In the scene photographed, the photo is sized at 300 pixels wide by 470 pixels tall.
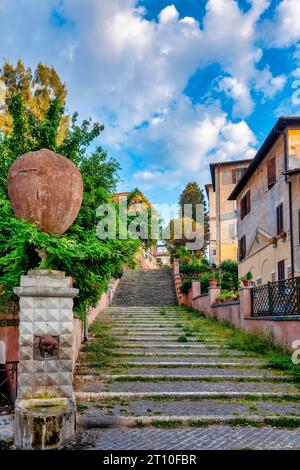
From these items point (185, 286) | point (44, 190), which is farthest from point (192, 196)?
point (44, 190)

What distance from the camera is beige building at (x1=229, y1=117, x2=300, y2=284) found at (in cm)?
1717

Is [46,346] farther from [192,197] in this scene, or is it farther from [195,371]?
[192,197]

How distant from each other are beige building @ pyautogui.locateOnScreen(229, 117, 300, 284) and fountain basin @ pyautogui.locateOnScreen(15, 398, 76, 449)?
13366 mm

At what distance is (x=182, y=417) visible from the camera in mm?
6098

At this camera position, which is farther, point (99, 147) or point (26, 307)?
point (99, 147)

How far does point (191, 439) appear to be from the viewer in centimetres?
534

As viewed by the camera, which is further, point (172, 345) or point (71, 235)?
point (172, 345)

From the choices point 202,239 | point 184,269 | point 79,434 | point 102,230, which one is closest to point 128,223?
point 102,230

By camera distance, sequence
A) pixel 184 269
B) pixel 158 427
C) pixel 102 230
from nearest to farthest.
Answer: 1. pixel 158 427
2. pixel 102 230
3. pixel 184 269

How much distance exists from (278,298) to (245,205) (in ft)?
47.7

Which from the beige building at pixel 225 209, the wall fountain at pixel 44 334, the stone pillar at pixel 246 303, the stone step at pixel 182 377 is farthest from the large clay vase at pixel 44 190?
the beige building at pixel 225 209
